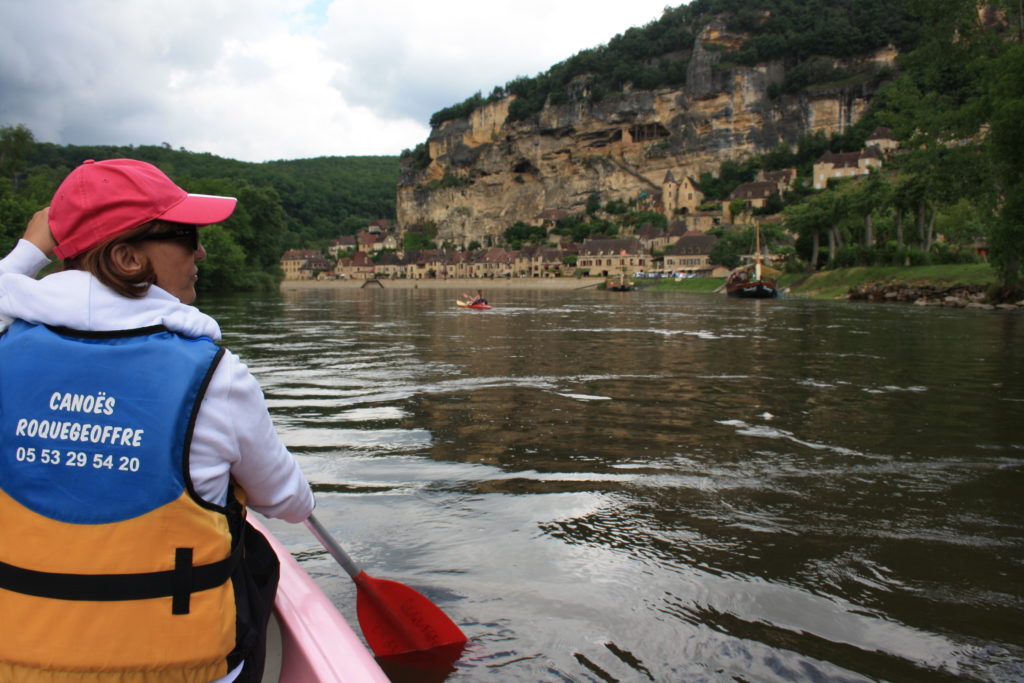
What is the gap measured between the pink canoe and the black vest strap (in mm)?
630

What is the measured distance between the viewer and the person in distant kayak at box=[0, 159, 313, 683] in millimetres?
1537

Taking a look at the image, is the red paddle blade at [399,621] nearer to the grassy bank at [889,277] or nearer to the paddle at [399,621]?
the paddle at [399,621]

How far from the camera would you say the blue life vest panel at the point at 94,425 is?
5.06 ft

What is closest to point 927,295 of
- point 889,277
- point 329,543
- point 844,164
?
point 889,277

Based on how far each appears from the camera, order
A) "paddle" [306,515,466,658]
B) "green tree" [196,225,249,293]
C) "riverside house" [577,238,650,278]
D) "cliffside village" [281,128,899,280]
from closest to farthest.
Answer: "paddle" [306,515,466,658], "green tree" [196,225,249,293], "cliffside village" [281,128,899,280], "riverside house" [577,238,650,278]

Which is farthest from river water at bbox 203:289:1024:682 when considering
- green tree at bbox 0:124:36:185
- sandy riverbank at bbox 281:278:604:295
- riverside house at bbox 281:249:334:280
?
riverside house at bbox 281:249:334:280

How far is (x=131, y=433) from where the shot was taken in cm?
154

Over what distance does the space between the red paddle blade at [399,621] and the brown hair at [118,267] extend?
5.34 feet

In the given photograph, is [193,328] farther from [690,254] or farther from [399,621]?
[690,254]

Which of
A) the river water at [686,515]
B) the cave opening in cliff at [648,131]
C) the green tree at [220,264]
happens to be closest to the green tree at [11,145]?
the green tree at [220,264]

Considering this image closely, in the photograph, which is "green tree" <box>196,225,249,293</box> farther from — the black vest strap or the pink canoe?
the black vest strap

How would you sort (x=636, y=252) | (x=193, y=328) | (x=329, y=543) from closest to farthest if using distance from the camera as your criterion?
(x=193, y=328) → (x=329, y=543) → (x=636, y=252)

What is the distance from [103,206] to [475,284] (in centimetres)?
9963

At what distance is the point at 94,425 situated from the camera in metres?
1.55
